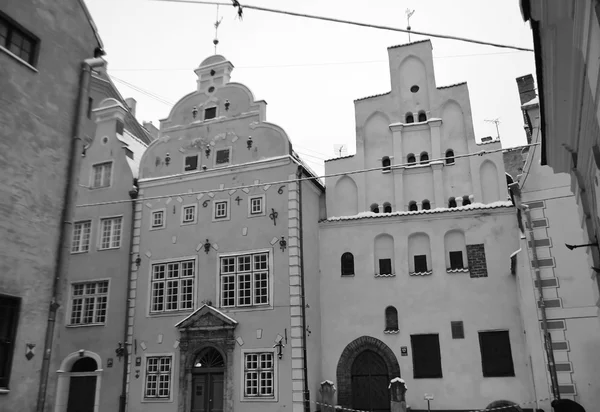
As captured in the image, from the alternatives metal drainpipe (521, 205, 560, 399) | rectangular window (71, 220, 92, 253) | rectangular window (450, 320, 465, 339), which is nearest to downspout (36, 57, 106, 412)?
metal drainpipe (521, 205, 560, 399)

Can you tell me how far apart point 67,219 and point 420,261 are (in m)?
14.4

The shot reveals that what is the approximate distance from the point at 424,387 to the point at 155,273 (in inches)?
455

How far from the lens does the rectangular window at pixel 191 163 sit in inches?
942

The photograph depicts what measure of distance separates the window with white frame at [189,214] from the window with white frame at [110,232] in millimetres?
3150

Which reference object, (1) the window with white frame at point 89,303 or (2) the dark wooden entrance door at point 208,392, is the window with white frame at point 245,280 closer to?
(2) the dark wooden entrance door at point 208,392

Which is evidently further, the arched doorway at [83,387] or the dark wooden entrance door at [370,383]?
the arched doorway at [83,387]

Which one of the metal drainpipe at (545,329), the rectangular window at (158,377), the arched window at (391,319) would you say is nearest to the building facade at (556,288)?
the metal drainpipe at (545,329)

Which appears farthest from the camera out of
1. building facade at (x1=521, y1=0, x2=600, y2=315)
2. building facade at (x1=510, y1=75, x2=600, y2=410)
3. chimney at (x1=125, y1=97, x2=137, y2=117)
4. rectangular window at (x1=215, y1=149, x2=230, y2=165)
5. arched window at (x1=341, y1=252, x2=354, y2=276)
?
chimney at (x1=125, y1=97, x2=137, y2=117)

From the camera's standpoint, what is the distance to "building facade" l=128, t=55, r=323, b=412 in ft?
67.1

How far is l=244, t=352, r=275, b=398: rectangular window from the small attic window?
10.4 metres

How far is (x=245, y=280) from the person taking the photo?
21562 millimetres

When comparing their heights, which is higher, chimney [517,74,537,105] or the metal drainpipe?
chimney [517,74,537,105]

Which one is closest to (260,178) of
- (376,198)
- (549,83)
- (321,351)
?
(376,198)

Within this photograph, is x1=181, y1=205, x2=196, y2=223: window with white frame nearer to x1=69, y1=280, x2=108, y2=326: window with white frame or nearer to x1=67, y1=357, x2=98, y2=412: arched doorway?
x1=69, y1=280, x2=108, y2=326: window with white frame
